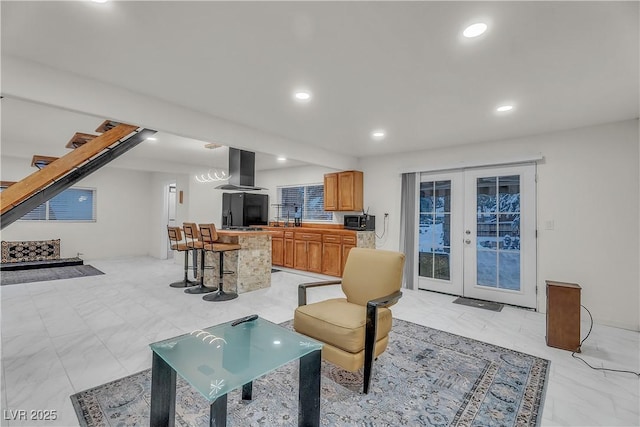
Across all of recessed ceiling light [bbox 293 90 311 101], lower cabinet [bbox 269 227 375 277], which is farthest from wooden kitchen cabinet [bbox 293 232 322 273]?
recessed ceiling light [bbox 293 90 311 101]

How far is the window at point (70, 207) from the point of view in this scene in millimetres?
7113

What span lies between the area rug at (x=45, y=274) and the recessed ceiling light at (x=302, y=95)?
5.88 m

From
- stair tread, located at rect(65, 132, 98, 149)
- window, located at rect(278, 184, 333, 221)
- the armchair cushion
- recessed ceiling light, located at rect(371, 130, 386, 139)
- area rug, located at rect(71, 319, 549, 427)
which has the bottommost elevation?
area rug, located at rect(71, 319, 549, 427)

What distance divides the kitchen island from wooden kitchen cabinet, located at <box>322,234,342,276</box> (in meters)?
1.22

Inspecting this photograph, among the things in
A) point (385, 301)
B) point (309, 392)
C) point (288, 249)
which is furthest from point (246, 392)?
point (288, 249)

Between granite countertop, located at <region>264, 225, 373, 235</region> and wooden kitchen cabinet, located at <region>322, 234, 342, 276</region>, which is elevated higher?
granite countertop, located at <region>264, 225, 373, 235</region>

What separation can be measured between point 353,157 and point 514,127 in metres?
2.75

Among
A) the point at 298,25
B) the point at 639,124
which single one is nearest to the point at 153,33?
the point at 298,25

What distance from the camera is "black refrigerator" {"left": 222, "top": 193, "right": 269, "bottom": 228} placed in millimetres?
6734

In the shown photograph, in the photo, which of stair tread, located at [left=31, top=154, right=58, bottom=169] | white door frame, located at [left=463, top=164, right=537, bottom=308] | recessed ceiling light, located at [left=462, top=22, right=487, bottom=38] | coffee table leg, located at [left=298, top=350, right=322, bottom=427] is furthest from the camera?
white door frame, located at [left=463, top=164, right=537, bottom=308]

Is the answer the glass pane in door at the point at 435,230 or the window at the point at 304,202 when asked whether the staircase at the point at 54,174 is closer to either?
the window at the point at 304,202

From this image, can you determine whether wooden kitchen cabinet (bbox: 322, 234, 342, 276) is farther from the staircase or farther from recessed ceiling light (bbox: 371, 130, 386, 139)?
the staircase

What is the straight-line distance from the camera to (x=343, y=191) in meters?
5.82

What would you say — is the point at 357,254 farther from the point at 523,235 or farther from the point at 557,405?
the point at 523,235
